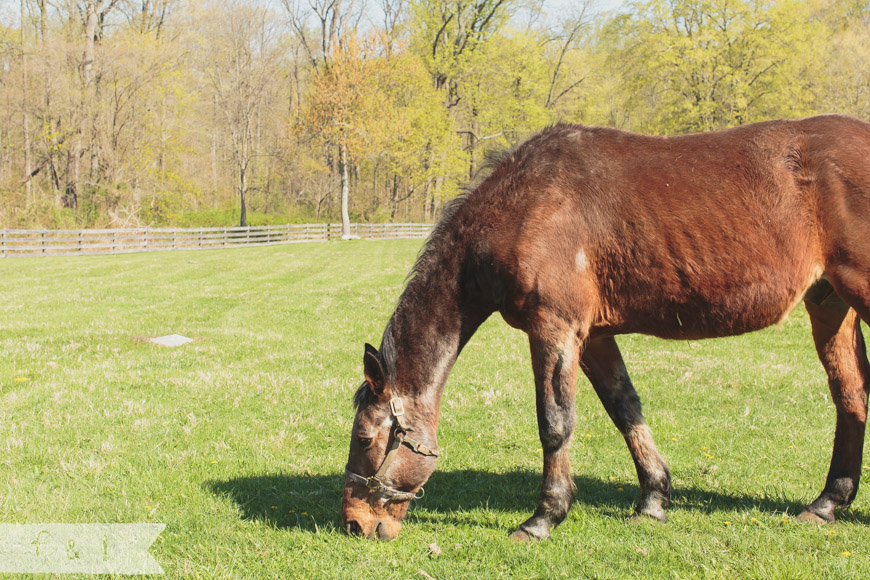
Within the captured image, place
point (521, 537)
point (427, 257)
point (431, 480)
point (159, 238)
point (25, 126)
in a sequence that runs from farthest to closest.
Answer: point (159, 238) → point (25, 126) → point (431, 480) → point (427, 257) → point (521, 537)

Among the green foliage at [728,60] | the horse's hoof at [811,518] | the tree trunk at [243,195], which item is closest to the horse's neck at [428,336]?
the horse's hoof at [811,518]

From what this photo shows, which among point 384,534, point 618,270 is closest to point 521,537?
point 384,534

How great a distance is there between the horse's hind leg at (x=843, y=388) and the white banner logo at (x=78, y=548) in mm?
4199

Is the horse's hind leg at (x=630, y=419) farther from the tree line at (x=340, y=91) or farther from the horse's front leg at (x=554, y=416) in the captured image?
the tree line at (x=340, y=91)

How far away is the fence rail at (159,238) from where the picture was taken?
29.7m

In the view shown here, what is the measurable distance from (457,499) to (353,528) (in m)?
0.96

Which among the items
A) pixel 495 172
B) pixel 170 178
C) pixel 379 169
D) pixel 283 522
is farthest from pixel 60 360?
pixel 379 169

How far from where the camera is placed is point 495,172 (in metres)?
4.52

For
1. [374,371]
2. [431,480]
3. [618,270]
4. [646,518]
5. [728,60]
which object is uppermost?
[728,60]

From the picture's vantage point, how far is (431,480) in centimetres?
520

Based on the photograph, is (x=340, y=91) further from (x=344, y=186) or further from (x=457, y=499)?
(x=457, y=499)

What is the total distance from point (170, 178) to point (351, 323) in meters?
30.8

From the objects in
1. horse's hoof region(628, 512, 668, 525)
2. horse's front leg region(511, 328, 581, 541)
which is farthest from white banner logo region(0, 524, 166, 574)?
horse's hoof region(628, 512, 668, 525)

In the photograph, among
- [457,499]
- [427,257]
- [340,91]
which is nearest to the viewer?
[427,257]
